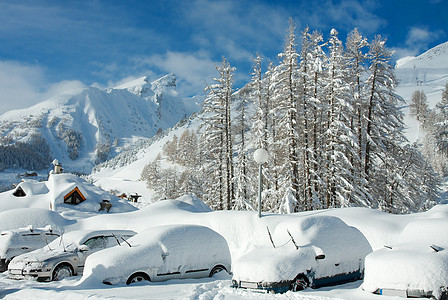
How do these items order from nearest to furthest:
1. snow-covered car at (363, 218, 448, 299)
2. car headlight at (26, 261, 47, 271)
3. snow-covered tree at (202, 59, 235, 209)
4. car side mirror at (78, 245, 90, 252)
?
snow-covered car at (363, 218, 448, 299)
car headlight at (26, 261, 47, 271)
car side mirror at (78, 245, 90, 252)
snow-covered tree at (202, 59, 235, 209)

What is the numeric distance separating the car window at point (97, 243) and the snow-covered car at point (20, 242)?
2.81 meters

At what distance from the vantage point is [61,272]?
10984 millimetres

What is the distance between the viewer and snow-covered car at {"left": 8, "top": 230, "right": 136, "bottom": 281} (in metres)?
10.7

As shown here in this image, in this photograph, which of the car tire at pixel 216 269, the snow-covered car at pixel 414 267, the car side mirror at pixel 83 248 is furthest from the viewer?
the car side mirror at pixel 83 248

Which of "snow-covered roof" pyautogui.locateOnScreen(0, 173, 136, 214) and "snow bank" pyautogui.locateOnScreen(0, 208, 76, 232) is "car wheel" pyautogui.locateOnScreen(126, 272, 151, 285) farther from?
"snow-covered roof" pyautogui.locateOnScreen(0, 173, 136, 214)

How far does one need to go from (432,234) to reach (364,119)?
56.5 feet

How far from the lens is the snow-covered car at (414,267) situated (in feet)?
20.4

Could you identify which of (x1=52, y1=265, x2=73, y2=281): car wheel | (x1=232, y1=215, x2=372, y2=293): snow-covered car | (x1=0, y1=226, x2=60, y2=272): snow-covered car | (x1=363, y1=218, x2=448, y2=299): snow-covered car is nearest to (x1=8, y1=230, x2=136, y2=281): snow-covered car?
(x1=52, y1=265, x2=73, y2=281): car wheel

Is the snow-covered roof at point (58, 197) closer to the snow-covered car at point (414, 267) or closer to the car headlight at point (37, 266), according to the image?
the car headlight at point (37, 266)

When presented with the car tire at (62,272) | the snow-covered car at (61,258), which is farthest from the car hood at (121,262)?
the car tire at (62,272)

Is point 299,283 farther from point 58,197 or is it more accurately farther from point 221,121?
point 58,197

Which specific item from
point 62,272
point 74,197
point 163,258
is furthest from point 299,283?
point 74,197

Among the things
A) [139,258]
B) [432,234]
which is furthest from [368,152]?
[139,258]

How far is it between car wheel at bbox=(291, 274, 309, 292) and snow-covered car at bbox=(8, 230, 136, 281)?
4.81 metres
